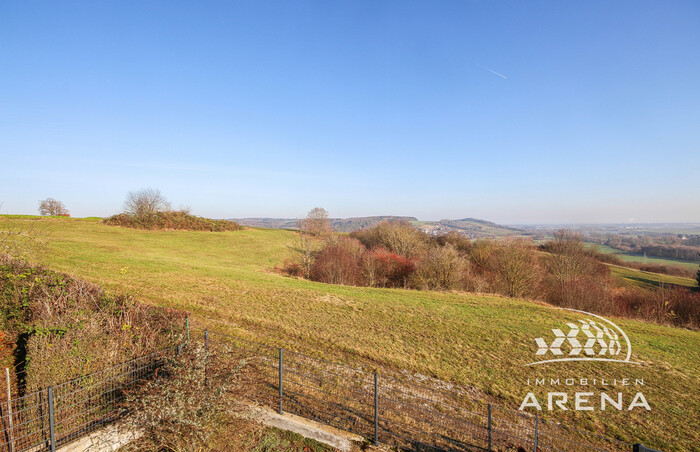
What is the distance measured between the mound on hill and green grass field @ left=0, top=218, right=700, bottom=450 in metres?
20.7

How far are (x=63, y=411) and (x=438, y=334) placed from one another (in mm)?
11944

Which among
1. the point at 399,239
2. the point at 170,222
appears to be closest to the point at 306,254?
the point at 399,239

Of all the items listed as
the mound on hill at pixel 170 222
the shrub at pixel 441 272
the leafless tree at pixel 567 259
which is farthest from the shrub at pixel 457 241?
the mound on hill at pixel 170 222

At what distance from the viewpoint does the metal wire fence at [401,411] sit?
19.8ft

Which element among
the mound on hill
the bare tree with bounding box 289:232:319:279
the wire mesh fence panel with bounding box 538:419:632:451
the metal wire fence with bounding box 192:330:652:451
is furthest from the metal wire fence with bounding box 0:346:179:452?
the mound on hill

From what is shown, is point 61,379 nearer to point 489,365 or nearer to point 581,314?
point 489,365

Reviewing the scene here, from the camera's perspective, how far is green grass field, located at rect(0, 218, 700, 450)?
25.8 ft

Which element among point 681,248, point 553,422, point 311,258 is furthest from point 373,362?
point 681,248

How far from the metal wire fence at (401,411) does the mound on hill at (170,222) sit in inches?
1710

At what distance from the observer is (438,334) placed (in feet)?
41.3

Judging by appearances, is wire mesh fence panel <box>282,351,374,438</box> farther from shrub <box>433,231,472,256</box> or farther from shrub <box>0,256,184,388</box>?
shrub <box>433,231,472,256</box>

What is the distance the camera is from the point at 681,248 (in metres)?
67.6

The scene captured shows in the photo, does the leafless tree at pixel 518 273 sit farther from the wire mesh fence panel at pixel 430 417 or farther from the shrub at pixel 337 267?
the wire mesh fence panel at pixel 430 417

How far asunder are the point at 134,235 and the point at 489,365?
42.7m
